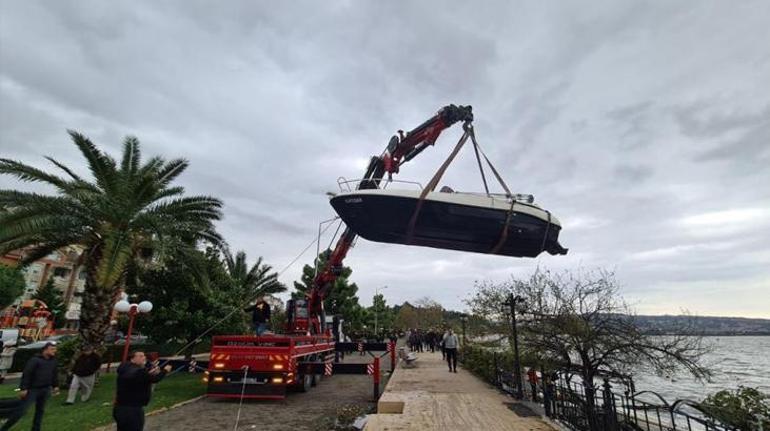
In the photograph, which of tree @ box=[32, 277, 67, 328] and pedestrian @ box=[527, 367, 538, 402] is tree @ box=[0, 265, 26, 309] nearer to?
tree @ box=[32, 277, 67, 328]

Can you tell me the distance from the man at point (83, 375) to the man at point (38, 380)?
3.38m

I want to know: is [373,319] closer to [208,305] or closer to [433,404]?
[208,305]

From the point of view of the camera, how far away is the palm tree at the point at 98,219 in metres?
10.2

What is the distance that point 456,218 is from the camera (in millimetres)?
8562

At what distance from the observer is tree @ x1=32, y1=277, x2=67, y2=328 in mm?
38125

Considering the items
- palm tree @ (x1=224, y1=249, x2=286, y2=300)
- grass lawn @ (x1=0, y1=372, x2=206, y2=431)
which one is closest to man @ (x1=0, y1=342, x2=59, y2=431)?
grass lawn @ (x1=0, y1=372, x2=206, y2=431)

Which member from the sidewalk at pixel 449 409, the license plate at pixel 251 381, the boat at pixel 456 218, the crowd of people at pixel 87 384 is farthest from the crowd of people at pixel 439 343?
the crowd of people at pixel 87 384

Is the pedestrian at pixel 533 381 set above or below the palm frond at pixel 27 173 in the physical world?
below

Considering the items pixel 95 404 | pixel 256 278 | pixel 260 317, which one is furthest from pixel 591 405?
pixel 256 278

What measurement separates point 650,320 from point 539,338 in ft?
7.46

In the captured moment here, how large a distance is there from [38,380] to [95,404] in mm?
3717

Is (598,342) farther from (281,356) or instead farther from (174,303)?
(174,303)

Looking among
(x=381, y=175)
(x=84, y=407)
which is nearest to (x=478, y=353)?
(x=381, y=175)

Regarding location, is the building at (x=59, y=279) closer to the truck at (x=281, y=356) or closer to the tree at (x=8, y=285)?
the tree at (x=8, y=285)
